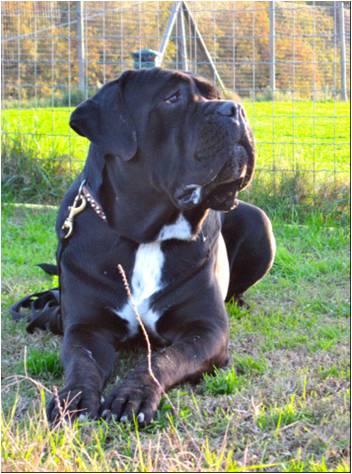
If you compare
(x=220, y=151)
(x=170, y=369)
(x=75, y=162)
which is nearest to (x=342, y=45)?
(x=75, y=162)

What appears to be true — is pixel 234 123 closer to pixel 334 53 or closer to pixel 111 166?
pixel 111 166

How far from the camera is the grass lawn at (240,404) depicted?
2457mm

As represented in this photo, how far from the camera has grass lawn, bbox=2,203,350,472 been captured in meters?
2.46

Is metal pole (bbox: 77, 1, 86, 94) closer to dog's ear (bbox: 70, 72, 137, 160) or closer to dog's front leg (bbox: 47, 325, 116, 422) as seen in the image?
dog's ear (bbox: 70, 72, 137, 160)

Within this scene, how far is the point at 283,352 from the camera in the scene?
3.63 meters

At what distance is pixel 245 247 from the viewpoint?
14.8 feet

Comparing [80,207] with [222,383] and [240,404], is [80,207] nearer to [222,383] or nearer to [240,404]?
[222,383]

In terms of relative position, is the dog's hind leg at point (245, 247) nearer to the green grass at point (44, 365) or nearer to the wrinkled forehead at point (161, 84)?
the wrinkled forehead at point (161, 84)

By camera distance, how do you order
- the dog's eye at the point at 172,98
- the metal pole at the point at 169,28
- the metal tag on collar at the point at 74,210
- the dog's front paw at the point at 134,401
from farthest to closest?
the metal pole at the point at 169,28, the metal tag on collar at the point at 74,210, the dog's eye at the point at 172,98, the dog's front paw at the point at 134,401

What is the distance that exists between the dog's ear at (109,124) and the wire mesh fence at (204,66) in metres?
3.20

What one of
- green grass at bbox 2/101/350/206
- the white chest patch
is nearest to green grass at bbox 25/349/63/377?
the white chest patch

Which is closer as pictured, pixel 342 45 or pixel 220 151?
pixel 220 151

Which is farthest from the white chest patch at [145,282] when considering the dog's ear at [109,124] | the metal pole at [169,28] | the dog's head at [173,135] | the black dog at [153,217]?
the metal pole at [169,28]

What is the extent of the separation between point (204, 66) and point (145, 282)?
17.8 ft
